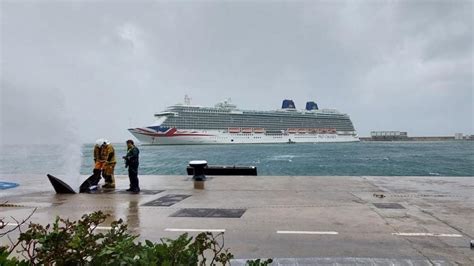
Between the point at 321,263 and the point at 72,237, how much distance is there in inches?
106

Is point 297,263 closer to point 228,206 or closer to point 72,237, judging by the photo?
point 72,237

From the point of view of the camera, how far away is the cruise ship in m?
Result: 102

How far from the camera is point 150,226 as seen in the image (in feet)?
20.6

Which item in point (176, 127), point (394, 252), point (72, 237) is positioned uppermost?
point (176, 127)

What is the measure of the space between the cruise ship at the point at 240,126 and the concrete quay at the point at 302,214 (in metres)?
90.1

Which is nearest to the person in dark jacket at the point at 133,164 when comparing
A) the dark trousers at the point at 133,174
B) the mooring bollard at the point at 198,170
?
the dark trousers at the point at 133,174

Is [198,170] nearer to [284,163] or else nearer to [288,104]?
[284,163]

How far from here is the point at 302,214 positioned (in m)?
7.19

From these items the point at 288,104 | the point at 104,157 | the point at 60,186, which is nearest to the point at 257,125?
the point at 288,104

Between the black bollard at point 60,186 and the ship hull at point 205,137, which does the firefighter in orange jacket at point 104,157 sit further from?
the ship hull at point 205,137

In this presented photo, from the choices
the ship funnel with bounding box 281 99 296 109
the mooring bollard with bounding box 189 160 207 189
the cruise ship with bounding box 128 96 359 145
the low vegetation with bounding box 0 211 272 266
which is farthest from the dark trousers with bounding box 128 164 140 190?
the ship funnel with bounding box 281 99 296 109

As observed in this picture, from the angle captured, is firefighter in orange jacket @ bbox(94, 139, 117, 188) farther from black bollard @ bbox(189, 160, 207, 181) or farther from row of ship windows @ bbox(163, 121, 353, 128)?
row of ship windows @ bbox(163, 121, 353, 128)

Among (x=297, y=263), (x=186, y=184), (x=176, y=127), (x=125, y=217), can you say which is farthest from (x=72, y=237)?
(x=176, y=127)

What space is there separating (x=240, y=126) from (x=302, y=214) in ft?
337
